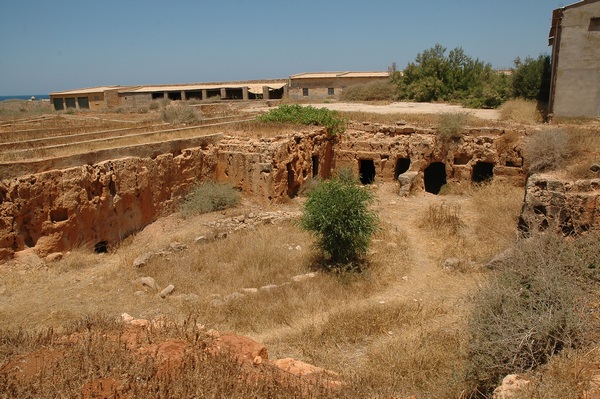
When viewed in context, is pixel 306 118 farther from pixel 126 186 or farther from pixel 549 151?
pixel 549 151

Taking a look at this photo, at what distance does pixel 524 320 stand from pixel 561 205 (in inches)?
197

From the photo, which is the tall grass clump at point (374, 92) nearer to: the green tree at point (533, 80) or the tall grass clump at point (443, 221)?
the green tree at point (533, 80)

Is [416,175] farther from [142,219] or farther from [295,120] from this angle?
[142,219]

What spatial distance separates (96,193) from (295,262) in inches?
190

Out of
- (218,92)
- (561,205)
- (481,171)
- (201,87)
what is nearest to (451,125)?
(481,171)

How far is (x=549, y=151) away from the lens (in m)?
10.6

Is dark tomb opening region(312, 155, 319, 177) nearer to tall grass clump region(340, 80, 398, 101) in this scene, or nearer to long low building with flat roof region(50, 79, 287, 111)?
tall grass clump region(340, 80, 398, 101)

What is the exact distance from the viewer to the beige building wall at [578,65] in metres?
13.3

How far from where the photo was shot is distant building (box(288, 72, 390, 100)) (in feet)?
98.5

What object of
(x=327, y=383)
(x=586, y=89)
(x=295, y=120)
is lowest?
(x=327, y=383)

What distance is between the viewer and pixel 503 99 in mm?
19984

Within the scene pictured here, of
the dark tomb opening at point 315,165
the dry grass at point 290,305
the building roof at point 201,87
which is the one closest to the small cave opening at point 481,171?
the dry grass at point 290,305

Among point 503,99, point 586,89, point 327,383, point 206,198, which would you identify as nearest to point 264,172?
point 206,198

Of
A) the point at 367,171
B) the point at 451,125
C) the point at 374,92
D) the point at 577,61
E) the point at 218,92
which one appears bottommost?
the point at 367,171
